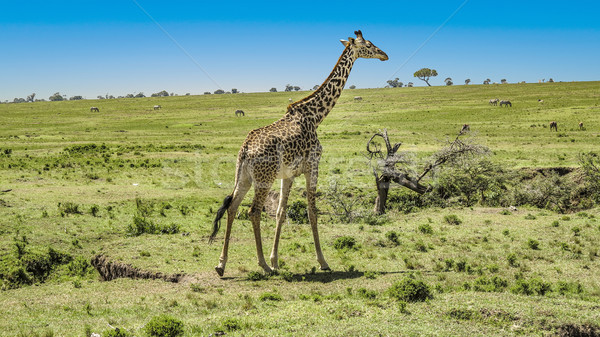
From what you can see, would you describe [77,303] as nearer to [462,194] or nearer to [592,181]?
[462,194]

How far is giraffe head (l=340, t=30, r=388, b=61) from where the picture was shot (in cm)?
1341

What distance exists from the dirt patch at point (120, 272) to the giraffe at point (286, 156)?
140 centimetres

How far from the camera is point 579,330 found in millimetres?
7707

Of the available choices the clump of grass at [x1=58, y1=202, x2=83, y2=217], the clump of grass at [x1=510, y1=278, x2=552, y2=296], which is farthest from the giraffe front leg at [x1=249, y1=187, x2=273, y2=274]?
the clump of grass at [x1=58, y1=202, x2=83, y2=217]

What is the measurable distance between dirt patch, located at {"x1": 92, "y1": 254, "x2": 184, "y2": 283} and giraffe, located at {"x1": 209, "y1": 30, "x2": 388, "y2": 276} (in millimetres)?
1397

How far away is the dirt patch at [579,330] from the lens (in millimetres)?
7662

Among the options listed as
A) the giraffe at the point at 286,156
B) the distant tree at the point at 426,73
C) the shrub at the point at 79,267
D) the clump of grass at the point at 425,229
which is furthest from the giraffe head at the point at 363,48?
the distant tree at the point at 426,73

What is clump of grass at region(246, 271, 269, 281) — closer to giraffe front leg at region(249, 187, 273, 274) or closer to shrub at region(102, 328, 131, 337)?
giraffe front leg at region(249, 187, 273, 274)

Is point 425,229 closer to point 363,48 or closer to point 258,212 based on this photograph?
point 363,48

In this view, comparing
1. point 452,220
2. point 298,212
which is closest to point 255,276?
point 452,220

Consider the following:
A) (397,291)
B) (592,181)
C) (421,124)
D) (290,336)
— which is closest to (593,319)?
(397,291)

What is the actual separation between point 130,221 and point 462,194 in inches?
585

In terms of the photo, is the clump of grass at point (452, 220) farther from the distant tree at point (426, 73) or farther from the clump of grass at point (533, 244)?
the distant tree at point (426, 73)

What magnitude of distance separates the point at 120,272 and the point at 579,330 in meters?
10.4
